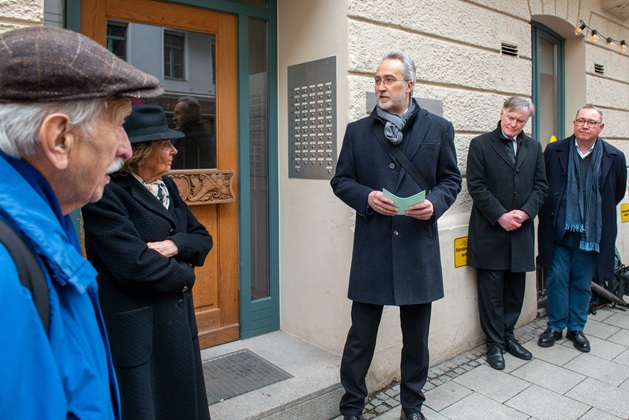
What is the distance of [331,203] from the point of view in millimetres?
3719

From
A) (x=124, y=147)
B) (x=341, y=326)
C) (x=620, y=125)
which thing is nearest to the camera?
(x=124, y=147)

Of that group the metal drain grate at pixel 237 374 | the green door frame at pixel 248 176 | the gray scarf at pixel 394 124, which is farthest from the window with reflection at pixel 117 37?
the metal drain grate at pixel 237 374

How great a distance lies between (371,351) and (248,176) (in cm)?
160

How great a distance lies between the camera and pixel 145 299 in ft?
6.93

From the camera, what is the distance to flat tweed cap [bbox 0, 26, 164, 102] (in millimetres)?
983

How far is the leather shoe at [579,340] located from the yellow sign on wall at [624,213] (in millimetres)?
2856

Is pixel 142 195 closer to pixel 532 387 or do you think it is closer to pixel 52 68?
pixel 52 68


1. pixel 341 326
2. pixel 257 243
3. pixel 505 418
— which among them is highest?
pixel 257 243

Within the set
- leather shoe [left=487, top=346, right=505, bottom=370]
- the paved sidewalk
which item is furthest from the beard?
leather shoe [left=487, top=346, right=505, bottom=370]

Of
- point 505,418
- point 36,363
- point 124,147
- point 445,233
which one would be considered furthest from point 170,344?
point 445,233

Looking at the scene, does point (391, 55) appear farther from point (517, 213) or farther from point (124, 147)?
point (124, 147)

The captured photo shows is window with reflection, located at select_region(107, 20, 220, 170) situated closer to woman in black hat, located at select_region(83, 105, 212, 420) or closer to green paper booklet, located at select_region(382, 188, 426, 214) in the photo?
woman in black hat, located at select_region(83, 105, 212, 420)

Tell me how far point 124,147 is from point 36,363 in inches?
22.1

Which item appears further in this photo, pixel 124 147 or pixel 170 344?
pixel 170 344
